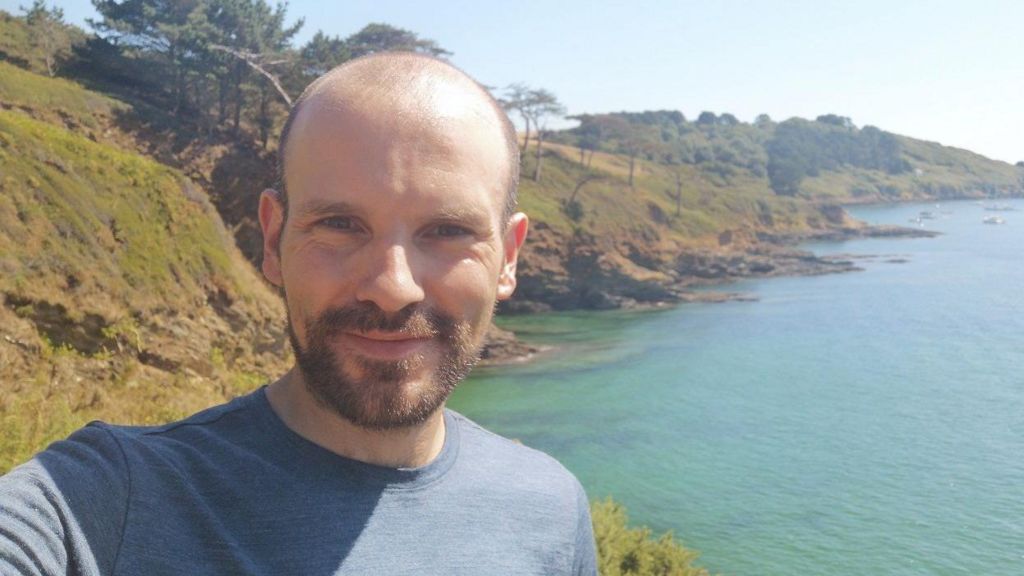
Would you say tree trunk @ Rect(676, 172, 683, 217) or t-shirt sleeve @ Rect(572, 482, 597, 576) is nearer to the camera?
t-shirt sleeve @ Rect(572, 482, 597, 576)

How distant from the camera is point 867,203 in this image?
492 feet

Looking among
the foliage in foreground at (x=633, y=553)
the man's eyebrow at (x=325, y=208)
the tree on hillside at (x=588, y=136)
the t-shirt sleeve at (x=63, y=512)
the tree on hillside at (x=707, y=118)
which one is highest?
the tree on hillside at (x=707, y=118)

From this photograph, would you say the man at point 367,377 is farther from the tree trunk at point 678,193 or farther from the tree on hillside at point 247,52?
the tree trunk at point 678,193

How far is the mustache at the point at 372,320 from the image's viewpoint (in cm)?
183

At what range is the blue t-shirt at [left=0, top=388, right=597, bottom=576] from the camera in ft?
4.80

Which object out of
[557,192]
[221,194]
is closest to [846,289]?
[557,192]

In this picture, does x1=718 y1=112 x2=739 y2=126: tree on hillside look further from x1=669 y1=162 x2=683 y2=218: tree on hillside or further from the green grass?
the green grass

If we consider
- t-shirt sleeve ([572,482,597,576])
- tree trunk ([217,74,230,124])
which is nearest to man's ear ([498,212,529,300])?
t-shirt sleeve ([572,482,597,576])

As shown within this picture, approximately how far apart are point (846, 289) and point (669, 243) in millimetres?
14401

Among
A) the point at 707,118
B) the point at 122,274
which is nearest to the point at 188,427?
the point at 122,274

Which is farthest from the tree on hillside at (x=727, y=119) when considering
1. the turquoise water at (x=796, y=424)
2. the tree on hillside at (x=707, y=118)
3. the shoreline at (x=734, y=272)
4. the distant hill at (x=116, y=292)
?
the distant hill at (x=116, y=292)

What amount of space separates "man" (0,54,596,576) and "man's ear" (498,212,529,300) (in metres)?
0.11

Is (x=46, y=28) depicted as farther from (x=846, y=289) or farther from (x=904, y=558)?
(x=846, y=289)

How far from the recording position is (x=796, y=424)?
28375 mm
